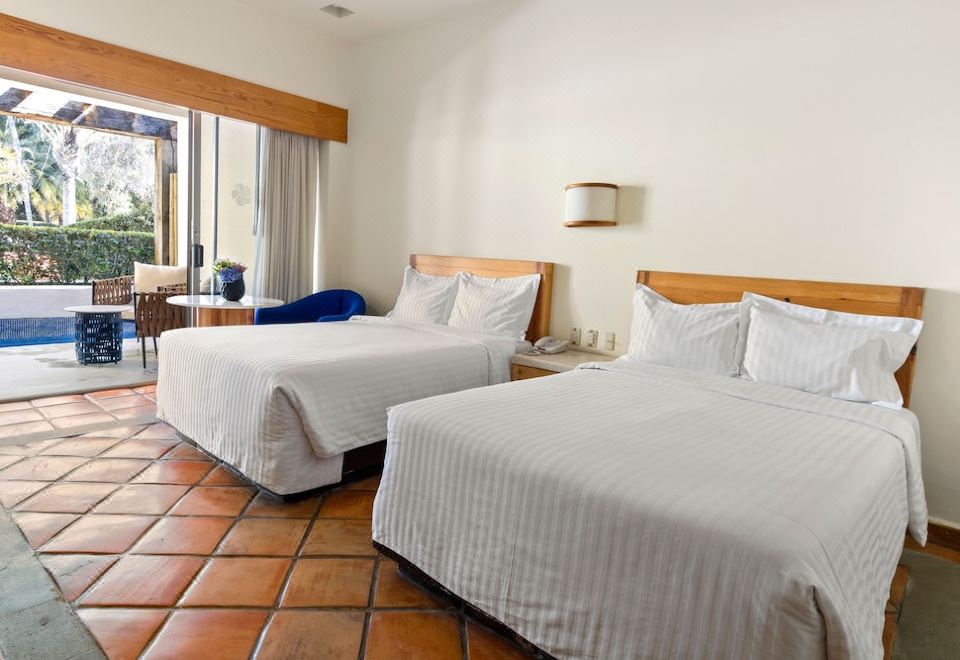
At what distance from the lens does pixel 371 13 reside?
4.18 metres

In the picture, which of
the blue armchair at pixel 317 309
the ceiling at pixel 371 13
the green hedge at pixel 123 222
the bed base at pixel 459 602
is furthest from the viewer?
the green hedge at pixel 123 222

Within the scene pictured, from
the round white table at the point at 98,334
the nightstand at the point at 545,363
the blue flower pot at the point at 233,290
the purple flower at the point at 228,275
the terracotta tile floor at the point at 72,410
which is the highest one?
the purple flower at the point at 228,275

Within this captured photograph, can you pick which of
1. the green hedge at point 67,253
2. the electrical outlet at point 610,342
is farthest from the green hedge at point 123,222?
the electrical outlet at point 610,342

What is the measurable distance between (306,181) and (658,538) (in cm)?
441

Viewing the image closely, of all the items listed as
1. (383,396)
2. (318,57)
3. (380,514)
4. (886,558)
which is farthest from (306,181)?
(886,558)

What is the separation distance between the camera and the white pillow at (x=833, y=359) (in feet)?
7.18

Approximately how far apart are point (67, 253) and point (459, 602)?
6.31 meters

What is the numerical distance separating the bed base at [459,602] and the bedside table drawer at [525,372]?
4.76 ft

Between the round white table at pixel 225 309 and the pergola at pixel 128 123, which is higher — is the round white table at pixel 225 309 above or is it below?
below

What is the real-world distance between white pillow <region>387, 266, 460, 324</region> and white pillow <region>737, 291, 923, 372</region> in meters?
1.88

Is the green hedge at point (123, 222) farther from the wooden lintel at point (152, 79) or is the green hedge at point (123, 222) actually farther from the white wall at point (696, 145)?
the white wall at point (696, 145)

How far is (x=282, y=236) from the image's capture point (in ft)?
15.5

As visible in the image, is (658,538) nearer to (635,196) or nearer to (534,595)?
(534,595)

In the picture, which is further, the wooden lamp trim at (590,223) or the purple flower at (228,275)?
the purple flower at (228,275)
